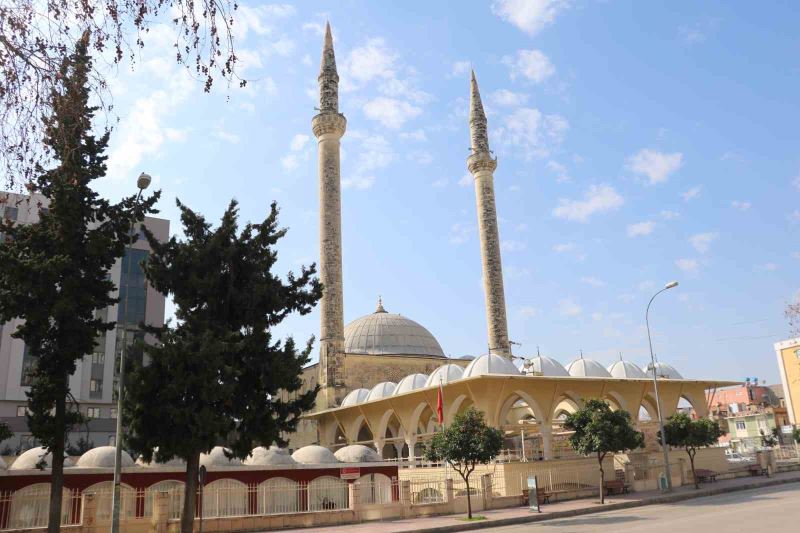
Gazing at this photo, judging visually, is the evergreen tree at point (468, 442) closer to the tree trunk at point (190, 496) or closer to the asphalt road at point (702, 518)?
the asphalt road at point (702, 518)

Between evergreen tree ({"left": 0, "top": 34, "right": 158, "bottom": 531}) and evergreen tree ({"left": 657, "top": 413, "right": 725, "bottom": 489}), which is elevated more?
evergreen tree ({"left": 0, "top": 34, "right": 158, "bottom": 531})

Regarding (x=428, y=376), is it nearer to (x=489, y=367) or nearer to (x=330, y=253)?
(x=489, y=367)

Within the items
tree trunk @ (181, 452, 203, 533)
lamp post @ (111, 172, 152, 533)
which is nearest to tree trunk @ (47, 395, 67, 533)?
lamp post @ (111, 172, 152, 533)

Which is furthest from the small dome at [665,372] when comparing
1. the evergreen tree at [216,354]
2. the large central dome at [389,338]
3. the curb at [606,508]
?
the evergreen tree at [216,354]

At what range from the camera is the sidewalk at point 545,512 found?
1822 cm

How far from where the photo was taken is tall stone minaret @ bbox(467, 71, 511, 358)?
42.1 metres

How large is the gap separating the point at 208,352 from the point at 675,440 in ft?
72.8

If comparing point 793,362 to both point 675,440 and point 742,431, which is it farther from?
point 675,440

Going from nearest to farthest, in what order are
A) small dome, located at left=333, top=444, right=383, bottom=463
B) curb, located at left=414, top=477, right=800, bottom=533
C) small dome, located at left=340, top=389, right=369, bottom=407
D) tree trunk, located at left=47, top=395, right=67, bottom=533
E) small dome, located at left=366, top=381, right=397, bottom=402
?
tree trunk, located at left=47, top=395, right=67, bottom=533 → curb, located at left=414, top=477, right=800, bottom=533 → small dome, located at left=333, top=444, right=383, bottom=463 → small dome, located at left=366, top=381, right=397, bottom=402 → small dome, located at left=340, top=389, right=369, bottom=407

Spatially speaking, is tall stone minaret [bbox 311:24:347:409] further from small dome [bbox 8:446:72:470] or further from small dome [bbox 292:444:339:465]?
small dome [bbox 8:446:72:470]

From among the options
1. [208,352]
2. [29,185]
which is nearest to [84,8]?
[29,185]

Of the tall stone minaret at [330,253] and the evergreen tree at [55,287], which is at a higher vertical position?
the tall stone minaret at [330,253]

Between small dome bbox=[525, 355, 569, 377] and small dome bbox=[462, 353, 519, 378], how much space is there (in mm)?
1511

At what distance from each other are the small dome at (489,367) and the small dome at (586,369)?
440 cm
